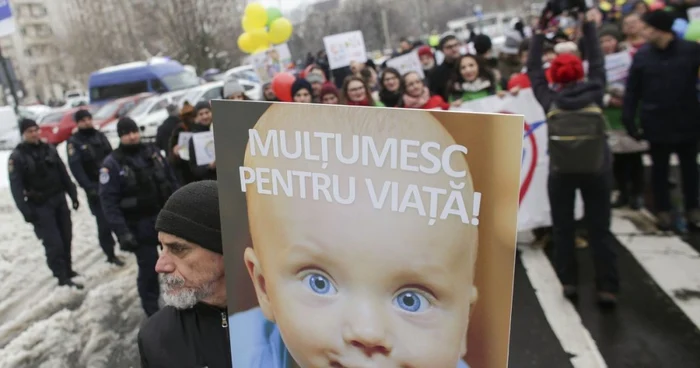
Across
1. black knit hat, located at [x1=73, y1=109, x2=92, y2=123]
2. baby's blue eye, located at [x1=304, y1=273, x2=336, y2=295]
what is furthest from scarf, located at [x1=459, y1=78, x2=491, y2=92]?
baby's blue eye, located at [x1=304, y1=273, x2=336, y2=295]

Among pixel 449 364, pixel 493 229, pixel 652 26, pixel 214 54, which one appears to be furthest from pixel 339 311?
pixel 214 54

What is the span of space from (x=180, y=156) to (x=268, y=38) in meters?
7.23

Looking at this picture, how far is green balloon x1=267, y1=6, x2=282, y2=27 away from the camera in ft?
41.3

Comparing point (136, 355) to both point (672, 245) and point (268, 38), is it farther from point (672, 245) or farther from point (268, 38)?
point (268, 38)

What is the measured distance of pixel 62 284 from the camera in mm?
6082

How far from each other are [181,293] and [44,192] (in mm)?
4752

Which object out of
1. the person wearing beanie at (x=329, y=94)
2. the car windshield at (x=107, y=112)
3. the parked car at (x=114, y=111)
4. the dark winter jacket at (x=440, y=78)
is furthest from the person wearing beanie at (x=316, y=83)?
the car windshield at (x=107, y=112)

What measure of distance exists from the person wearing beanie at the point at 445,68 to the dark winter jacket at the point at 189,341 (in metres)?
5.50

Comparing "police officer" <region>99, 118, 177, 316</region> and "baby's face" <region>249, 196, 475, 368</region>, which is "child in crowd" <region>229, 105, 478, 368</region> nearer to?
"baby's face" <region>249, 196, 475, 368</region>

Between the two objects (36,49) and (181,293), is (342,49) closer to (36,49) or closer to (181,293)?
(181,293)

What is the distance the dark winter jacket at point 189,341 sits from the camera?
1894 millimetres

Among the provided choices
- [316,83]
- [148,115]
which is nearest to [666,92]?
[316,83]

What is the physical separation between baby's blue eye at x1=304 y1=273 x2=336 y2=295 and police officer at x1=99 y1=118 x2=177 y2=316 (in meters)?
3.47

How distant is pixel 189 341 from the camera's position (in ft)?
6.30
